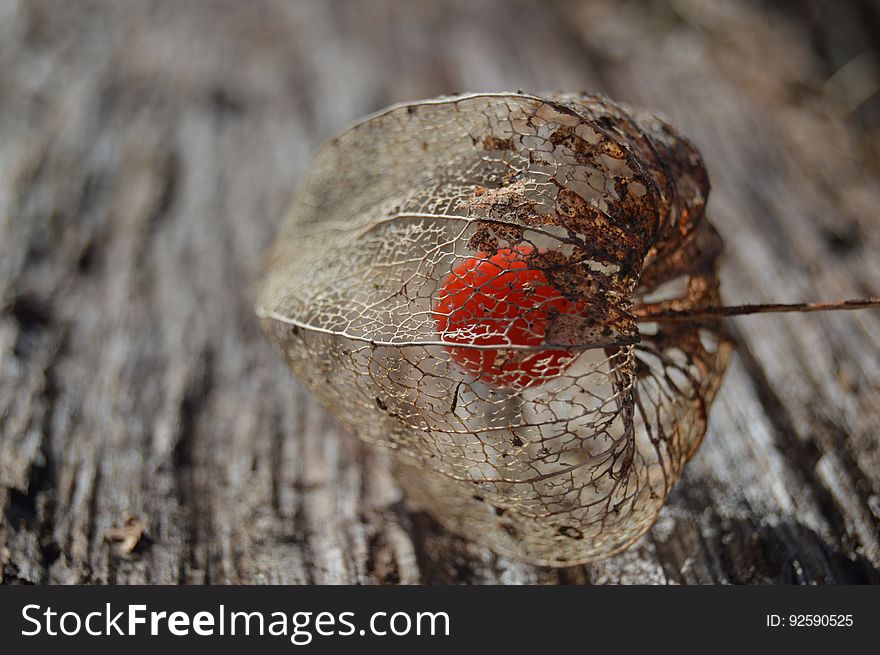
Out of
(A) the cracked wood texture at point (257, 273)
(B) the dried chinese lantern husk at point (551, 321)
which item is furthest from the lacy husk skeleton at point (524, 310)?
(A) the cracked wood texture at point (257, 273)

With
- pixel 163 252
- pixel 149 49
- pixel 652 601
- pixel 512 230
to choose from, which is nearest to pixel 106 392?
pixel 163 252

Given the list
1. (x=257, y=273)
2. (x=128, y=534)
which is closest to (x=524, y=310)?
(x=128, y=534)

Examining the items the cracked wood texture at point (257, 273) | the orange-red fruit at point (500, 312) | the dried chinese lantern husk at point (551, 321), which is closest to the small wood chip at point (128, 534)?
the cracked wood texture at point (257, 273)

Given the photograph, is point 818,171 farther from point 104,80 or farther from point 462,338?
point 104,80

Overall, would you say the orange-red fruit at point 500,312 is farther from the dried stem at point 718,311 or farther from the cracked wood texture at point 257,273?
the cracked wood texture at point 257,273

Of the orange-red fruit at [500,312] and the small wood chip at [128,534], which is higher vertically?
the orange-red fruit at [500,312]

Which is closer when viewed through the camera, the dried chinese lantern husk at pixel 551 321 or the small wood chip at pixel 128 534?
the dried chinese lantern husk at pixel 551 321

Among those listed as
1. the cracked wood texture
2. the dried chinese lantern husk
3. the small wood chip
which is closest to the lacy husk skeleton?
the dried chinese lantern husk

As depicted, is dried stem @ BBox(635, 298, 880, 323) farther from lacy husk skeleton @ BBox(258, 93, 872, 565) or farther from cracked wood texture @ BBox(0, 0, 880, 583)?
cracked wood texture @ BBox(0, 0, 880, 583)

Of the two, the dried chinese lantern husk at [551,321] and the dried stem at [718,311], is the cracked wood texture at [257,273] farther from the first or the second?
the dried stem at [718,311]
